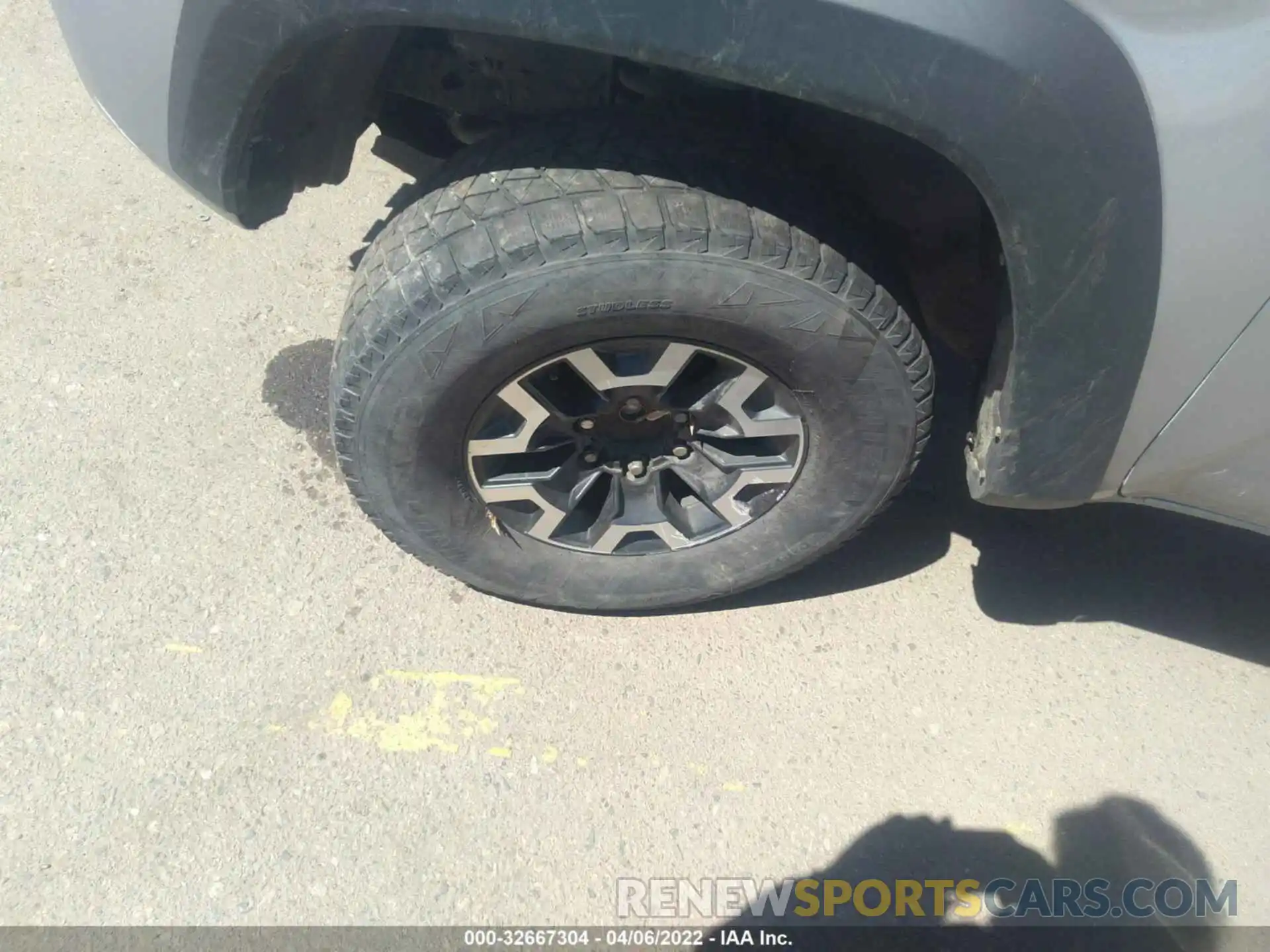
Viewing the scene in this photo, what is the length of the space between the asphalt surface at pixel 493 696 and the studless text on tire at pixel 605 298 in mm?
530

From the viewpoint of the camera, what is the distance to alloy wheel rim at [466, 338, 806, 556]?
190 cm

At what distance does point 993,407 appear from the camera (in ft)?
6.07

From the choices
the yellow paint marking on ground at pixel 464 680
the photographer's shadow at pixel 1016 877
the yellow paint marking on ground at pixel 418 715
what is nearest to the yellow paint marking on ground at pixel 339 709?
the yellow paint marking on ground at pixel 418 715

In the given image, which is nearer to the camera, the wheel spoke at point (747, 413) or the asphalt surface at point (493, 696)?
the wheel spoke at point (747, 413)

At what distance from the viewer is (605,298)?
66.6 inches

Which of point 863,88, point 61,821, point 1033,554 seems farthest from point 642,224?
point 61,821

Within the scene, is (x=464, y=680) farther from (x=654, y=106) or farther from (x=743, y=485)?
(x=654, y=106)

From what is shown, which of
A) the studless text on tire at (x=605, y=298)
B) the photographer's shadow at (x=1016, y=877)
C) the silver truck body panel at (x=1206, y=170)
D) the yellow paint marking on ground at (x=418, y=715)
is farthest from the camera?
the yellow paint marking on ground at (x=418, y=715)

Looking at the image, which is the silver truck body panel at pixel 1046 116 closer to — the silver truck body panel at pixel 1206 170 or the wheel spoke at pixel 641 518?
the silver truck body panel at pixel 1206 170

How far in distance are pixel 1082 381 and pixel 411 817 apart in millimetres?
1630

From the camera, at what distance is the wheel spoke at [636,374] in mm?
1839

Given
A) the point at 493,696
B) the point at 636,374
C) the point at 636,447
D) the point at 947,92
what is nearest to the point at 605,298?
the point at 636,374

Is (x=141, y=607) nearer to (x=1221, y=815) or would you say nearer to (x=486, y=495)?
(x=486, y=495)

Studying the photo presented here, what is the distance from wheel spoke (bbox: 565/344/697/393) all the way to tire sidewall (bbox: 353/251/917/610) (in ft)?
0.11
